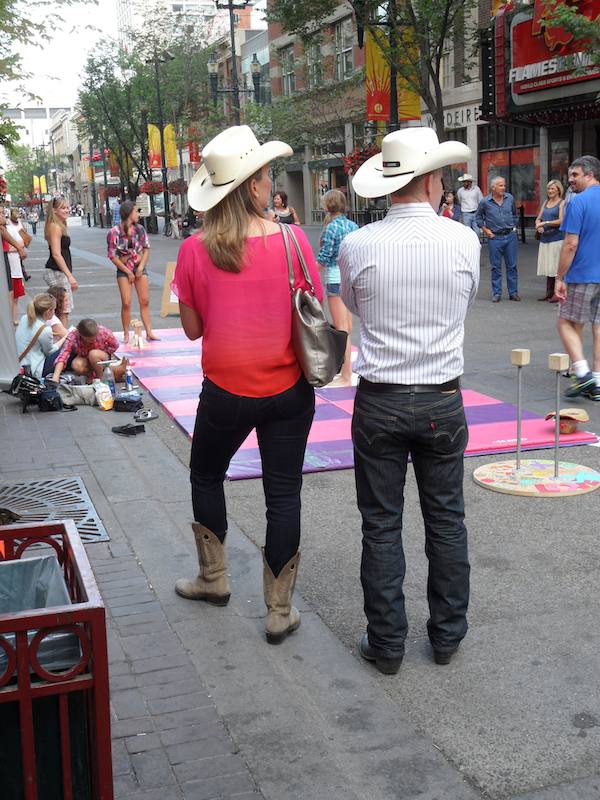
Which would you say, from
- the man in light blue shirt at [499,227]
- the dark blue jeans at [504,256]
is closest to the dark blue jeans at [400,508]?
the dark blue jeans at [504,256]

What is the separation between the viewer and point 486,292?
17.2 m

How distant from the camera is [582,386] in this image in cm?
870

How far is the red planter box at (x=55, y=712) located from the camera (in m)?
2.17

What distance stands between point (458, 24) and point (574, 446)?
22.4m

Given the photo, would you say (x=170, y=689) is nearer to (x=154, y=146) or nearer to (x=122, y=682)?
(x=122, y=682)

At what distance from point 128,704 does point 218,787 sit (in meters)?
0.64

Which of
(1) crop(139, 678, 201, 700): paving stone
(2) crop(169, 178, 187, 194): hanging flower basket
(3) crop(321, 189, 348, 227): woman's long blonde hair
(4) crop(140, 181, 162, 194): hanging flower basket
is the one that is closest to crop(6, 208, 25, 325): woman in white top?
A: (3) crop(321, 189, 348, 227): woman's long blonde hair

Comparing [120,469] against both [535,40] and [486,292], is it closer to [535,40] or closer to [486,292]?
[486,292]

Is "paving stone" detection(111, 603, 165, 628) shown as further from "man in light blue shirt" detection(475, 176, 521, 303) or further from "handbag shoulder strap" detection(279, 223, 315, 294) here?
"man in light blue shirt" detection(475, 176, 521, 303)

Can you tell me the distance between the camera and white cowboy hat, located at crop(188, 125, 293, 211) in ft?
12.3

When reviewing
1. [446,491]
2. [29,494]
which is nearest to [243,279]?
[446,491]

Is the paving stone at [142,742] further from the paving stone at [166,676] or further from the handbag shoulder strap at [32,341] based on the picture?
the handbag shoulder strap at [32,341]

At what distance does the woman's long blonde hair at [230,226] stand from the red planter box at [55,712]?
1.72 meters

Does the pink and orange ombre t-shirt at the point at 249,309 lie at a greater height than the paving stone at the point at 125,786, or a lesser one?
greater
